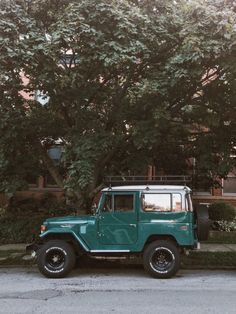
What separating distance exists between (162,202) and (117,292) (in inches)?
93.6

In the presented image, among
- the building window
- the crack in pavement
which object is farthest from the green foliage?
the crack in pavement

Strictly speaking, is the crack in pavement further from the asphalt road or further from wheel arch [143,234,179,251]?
wheel arch [143,234,179,251]

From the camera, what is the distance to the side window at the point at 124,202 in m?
9.70

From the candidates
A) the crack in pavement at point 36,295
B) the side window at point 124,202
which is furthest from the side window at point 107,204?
the crack in pavement at point 36,295

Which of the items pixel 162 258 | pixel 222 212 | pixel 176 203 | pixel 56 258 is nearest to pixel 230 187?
pixel 222 212

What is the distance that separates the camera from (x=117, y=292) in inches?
320

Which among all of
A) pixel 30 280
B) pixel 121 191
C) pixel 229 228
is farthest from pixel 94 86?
pixel 229 228

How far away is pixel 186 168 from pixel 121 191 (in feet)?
19.0

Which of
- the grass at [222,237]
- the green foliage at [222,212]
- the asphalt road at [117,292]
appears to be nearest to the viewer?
the asphalt road at [117,292]

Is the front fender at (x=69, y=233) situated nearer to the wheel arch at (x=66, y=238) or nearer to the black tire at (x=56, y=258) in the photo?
the wheel arch at (x=66, y=238)

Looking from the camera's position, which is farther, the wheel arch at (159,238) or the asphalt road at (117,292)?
the wheel arch at (159,238)

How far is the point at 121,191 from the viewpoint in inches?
385

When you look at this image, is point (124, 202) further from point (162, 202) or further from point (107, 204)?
point (162, 202)

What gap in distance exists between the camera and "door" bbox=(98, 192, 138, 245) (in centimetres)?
955
